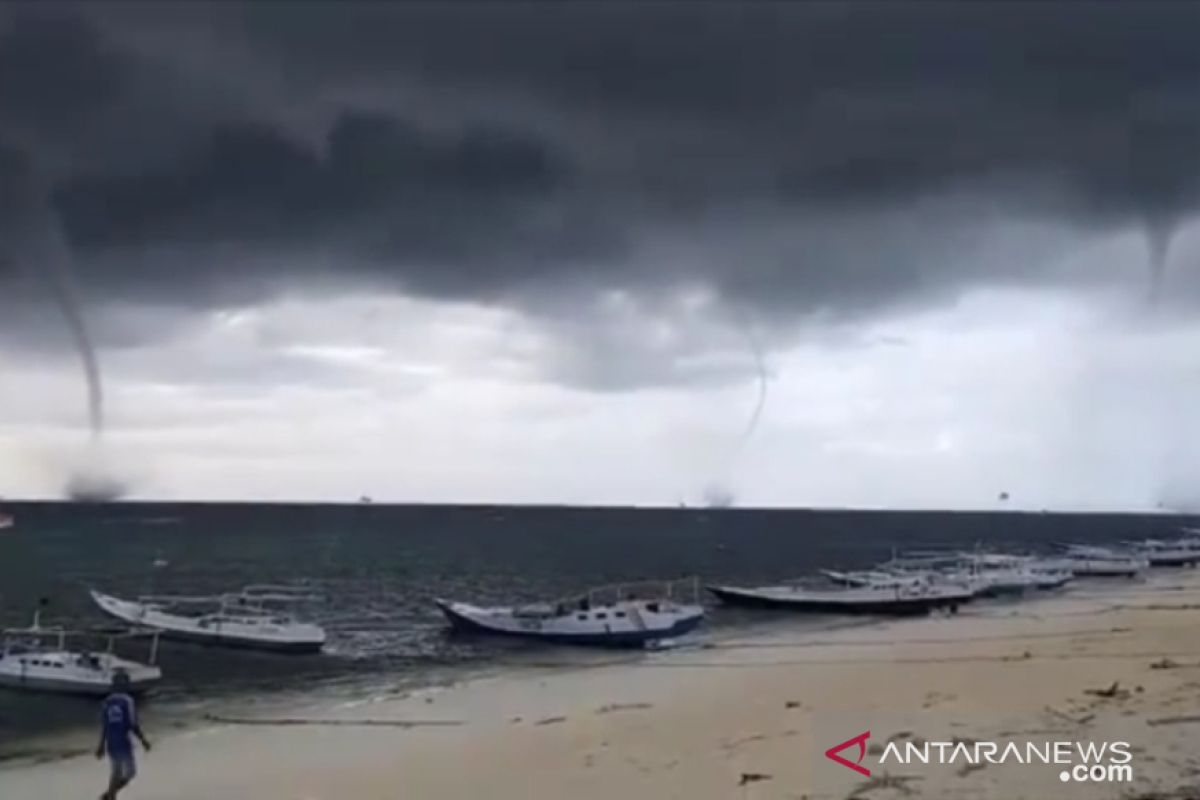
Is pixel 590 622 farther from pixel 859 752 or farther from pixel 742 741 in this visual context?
pixel 859 752

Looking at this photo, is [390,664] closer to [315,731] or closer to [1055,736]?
[315,731]

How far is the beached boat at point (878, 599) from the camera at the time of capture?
77375 millimetres

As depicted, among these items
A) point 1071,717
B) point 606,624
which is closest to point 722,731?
point 1071,717

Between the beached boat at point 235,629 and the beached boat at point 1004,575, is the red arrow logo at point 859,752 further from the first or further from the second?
the beached boat at point 1004,575

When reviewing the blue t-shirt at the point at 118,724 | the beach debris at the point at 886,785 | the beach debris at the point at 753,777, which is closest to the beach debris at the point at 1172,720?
the beach debris at the point at 886,785

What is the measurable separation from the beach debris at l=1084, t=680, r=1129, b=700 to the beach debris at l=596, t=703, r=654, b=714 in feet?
38.4

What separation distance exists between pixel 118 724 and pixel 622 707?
675 inches

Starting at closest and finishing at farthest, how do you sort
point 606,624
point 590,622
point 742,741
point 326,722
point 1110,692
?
point 742,741
point 1110,692
point 326,722
point 606,624
point 590,622

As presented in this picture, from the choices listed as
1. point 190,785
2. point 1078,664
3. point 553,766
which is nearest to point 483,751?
point 553,766

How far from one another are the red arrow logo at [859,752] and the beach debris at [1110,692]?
728 centimetres

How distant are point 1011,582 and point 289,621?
52992 millimetres

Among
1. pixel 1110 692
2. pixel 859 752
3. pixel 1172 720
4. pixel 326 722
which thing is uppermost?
pixel 1172 720

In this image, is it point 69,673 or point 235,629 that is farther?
point 235,629

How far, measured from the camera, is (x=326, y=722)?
38.5m
